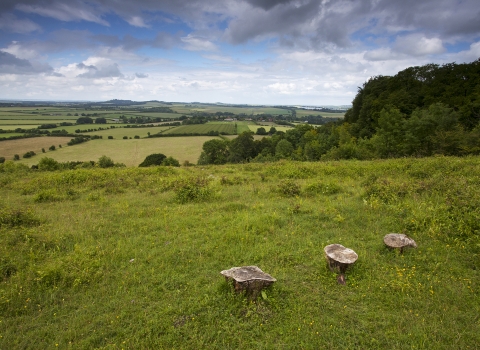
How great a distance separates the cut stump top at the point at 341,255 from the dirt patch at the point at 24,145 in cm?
4562

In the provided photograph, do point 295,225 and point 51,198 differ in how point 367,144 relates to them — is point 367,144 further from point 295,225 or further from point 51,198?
point 51,198

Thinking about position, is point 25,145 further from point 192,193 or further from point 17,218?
point 192,193

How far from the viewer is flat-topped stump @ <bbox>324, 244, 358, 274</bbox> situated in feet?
19.8

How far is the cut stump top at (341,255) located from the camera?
19.8 feet

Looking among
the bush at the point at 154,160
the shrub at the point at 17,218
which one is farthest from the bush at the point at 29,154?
the shrub at the point at 17,218

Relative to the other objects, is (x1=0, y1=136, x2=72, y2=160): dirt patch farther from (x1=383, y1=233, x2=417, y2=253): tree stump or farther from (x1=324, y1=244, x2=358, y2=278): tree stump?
(x1=383, y1=233, x2=417, y2=253): tree stump

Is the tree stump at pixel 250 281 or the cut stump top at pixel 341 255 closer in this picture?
the tree stump at pixel 250 281

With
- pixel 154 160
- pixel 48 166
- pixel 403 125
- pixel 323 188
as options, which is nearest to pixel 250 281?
pixel 323 188

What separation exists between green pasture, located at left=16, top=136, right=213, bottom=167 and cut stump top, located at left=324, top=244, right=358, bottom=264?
130 feet

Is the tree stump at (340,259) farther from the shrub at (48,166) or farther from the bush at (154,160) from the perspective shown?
the bush at (154,160)

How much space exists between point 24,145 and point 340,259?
55.9m

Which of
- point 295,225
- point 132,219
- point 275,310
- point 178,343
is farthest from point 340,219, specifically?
point 132,219

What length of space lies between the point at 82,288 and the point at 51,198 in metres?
9.10

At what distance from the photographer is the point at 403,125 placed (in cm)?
2816
